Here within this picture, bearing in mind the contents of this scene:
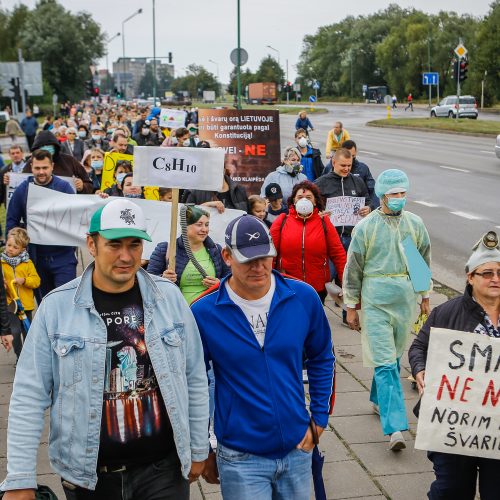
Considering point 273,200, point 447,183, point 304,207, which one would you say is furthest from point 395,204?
point 447,183

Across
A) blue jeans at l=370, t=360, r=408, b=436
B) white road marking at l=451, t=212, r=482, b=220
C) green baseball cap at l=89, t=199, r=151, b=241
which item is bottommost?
white road marking at l=451, t=212, r=482, b=220

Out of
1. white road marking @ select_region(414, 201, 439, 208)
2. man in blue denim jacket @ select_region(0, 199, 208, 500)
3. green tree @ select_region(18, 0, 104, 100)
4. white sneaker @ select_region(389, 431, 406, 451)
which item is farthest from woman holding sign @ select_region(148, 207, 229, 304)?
green tree @ select_region(18, 0, 104, 100)

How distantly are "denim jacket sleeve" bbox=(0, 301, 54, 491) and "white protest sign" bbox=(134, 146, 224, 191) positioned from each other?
3.36m

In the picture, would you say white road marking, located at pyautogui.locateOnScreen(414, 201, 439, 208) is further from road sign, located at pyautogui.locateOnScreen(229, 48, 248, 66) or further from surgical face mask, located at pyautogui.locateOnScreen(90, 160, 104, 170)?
surgical face mask, located at pyautogui.locateOnScreen(90, 160, 104, 170)

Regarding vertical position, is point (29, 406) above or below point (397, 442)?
above

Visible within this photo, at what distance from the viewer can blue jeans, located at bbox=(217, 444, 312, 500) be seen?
12.0ft

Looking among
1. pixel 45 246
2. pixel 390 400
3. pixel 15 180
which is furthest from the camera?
pixel 15 180

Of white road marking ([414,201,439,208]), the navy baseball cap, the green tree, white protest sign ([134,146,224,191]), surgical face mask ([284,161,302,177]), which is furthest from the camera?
the green tree

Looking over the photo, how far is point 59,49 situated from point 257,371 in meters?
83.3

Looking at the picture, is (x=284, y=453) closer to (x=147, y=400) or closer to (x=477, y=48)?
(x=147, y=400)

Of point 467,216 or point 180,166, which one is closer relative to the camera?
point 180,166

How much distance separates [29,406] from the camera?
10.5ft

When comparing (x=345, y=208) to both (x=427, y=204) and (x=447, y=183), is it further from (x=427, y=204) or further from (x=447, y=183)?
(x=447, y=183)

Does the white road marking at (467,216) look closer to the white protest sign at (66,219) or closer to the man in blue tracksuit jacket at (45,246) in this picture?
the white protest sign at (66,219)
